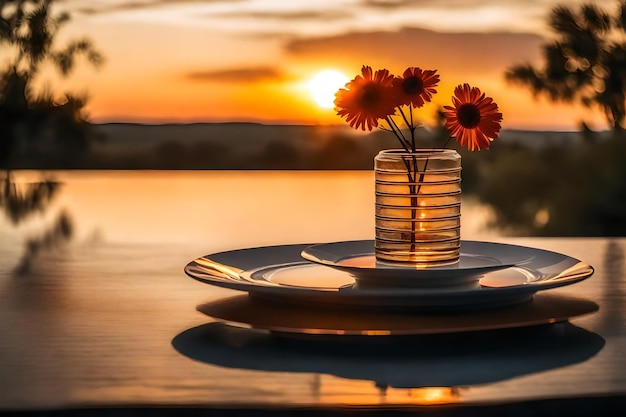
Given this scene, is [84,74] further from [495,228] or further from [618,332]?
[618,332]

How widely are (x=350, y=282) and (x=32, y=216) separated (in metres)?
1.34

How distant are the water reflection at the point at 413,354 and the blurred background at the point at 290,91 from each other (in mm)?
4023

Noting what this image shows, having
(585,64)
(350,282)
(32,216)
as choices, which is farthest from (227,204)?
(350,282)

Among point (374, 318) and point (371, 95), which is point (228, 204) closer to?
point (371, 95)

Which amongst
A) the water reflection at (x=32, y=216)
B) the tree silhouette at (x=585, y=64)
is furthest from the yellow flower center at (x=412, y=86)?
the tree silhouette at (x=585, y=64)

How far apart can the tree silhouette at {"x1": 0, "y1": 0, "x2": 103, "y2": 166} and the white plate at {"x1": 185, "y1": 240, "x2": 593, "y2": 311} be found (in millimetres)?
5395

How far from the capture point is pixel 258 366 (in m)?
0.74

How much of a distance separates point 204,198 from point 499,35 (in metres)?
2.30

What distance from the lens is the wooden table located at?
63cm

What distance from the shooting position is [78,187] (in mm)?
5008

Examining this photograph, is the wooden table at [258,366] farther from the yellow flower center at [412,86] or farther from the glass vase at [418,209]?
the yellow flower center at [412,86]

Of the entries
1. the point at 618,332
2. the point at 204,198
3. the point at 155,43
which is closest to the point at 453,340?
the point at 618,332

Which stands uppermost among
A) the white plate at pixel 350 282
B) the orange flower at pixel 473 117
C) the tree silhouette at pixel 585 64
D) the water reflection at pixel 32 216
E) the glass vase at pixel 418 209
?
the tree silhouette at pixel 585 64

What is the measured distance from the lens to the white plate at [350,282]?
852 mm
